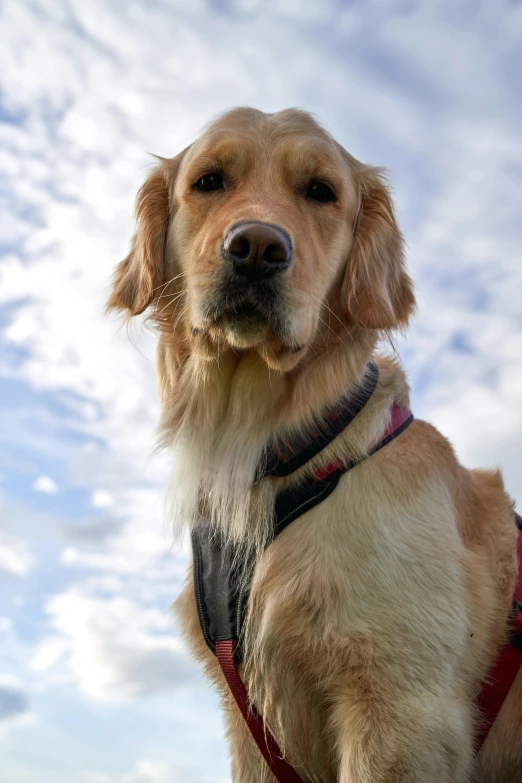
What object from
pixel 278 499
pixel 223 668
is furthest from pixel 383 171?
pixel 223 668

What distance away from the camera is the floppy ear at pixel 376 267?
386cm

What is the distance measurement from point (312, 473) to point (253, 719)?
124cm

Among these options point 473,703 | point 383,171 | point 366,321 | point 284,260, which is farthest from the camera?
point 383,171

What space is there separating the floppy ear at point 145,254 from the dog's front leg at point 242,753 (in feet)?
7.46

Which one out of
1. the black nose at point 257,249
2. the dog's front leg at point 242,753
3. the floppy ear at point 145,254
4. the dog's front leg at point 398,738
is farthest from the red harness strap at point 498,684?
the floppy ear at point 145,254

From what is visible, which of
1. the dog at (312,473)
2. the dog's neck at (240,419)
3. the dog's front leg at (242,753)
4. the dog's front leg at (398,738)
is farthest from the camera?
the dog's front leg at (242,753)

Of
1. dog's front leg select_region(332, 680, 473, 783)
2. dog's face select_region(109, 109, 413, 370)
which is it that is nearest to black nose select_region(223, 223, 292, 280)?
dog's face select_region(109, 109, 413, 370)

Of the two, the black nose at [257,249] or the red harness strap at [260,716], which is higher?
the black nose at [257,249]

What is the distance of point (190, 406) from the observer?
389 cm

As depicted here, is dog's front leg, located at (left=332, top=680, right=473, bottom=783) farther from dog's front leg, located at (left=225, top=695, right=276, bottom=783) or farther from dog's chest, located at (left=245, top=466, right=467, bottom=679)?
dog's front leg, located at (left=225, top=695, right=276, bottom=783)

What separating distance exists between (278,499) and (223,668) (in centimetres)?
89

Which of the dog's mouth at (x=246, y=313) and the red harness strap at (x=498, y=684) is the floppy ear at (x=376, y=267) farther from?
the red harness strap at (x=498, y=684)

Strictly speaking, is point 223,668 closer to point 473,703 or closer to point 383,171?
point 473,703

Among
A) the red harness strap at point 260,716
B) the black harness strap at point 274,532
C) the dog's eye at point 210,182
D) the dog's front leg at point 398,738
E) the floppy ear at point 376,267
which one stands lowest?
the dog's front leg at point 398,738
